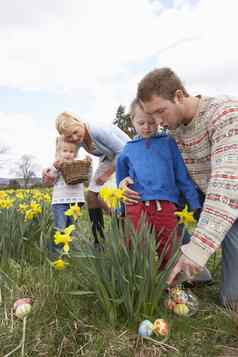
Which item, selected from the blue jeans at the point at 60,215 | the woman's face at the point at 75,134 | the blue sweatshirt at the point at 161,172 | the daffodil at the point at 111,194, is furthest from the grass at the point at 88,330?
the woman's face at the point at 75,134

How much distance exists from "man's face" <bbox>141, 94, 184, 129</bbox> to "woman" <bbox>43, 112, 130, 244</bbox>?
96cm

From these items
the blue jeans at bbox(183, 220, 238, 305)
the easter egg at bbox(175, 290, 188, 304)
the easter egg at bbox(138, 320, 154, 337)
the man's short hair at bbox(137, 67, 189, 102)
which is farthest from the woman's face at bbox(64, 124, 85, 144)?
the easter egg at bbox(138, 320, 154, 337)

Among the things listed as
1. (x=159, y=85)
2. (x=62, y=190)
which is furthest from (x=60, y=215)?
(x=159, y=85)

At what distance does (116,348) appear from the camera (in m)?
1.58

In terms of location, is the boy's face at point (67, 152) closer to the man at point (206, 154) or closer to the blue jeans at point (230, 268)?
the man at point (206, 154)

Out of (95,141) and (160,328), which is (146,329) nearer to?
(160,328)

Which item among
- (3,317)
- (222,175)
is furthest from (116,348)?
(222,175)

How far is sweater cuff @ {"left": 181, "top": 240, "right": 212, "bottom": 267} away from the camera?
1.65 meters

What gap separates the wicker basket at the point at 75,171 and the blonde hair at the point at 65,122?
0.26 m

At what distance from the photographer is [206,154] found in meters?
2.12

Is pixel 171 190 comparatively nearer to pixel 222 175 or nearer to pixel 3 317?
pixel 222 175

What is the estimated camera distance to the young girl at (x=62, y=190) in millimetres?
3004

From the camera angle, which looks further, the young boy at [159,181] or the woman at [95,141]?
the woman at [95,141]

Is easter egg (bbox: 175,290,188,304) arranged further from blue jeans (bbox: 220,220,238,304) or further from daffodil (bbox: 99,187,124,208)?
daffodil (bbox: 99,187,124,208)
